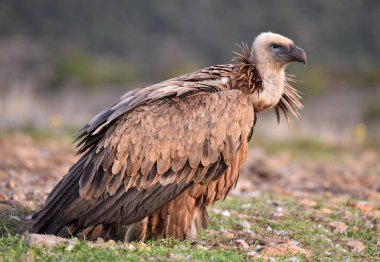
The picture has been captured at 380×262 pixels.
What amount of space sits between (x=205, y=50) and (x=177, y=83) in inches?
1732

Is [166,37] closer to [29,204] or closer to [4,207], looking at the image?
[29,204]

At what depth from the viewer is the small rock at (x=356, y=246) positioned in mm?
7055

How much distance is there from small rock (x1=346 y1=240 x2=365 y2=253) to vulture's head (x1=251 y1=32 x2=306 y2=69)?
1.95 meters

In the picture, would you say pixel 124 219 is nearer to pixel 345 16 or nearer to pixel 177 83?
pixel 177 83

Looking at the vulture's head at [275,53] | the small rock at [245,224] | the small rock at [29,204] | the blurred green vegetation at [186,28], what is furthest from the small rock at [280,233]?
the blurred green vegetation at [186,28]

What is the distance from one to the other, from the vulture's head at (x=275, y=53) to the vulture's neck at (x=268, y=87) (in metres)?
0.03

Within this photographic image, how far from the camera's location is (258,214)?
862cm

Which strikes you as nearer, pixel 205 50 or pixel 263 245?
pixel 263 245

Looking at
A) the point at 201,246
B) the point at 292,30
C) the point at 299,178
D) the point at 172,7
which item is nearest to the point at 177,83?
the point at 201,246

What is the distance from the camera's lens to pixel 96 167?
686 cm

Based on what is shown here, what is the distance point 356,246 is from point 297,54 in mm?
2104

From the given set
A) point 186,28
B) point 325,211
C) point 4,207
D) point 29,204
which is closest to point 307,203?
point 325,211

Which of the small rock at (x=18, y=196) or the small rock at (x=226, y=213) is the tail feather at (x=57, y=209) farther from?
the small rock at (x=226, y=213)

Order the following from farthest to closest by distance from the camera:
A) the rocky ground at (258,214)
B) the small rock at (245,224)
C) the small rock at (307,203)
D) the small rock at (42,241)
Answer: the small rock at (307,203), the small rock at (245,224), the rocky ground at (258,214), the small rock at (42,241)
